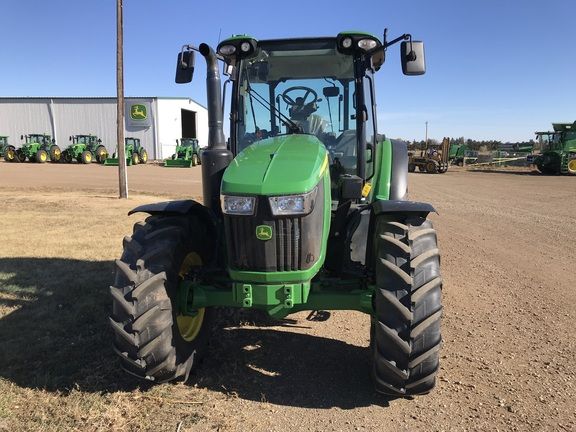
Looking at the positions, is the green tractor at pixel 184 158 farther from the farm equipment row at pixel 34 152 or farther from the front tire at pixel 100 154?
the farm equipment row at pixel 34 152

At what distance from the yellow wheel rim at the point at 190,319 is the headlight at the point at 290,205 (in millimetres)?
984

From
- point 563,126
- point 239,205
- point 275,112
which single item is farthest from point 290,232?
point 563,126

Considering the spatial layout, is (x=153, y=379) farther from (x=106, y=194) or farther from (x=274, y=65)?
(x=106, y=194)

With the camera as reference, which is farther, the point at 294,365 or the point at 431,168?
the point at 431,168

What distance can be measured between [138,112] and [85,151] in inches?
389

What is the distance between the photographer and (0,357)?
3938 mm

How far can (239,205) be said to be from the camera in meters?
3.11

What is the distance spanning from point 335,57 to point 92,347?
324 centimetres

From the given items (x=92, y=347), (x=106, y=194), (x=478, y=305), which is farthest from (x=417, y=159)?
(x=92, y=347)

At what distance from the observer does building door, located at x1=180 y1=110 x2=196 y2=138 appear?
52531 mm

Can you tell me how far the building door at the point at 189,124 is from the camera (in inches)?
2068

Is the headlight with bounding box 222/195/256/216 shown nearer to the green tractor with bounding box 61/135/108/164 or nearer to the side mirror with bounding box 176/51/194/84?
the side mirror with bounding box 176/51/194/84

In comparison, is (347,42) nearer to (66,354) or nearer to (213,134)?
(213,134)

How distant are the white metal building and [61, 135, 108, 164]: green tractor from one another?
742 centimetres
